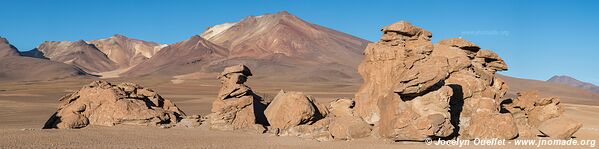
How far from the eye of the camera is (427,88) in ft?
68.5

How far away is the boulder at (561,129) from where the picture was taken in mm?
25000

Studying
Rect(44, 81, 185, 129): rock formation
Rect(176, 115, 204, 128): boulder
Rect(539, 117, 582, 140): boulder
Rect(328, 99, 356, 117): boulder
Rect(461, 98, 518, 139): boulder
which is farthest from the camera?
Rect(328, 99, 356, 117): boulder

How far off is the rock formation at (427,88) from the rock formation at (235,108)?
5425mm

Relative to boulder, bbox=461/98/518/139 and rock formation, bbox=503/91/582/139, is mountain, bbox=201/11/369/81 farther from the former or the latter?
boulder, bbox=461/98/518/139

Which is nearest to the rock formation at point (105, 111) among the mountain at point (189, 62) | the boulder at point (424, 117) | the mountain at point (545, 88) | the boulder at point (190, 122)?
the boulder at point (190, 122)

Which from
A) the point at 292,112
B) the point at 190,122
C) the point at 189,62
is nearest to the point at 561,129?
the point at 292,112

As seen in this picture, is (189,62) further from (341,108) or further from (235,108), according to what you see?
(341,108)

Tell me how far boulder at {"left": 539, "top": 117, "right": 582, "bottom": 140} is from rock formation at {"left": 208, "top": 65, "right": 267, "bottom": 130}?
13.4 m

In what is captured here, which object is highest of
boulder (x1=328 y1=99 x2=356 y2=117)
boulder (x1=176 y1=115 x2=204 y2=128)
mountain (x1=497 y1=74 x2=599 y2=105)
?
mountain (x1=497 y1=74 x2=599 y2=105)

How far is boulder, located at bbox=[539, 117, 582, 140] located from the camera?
82.0ft

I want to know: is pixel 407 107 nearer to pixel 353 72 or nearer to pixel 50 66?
pixel 353 72

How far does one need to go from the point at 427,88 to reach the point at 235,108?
10.9m

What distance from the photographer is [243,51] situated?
190750mm

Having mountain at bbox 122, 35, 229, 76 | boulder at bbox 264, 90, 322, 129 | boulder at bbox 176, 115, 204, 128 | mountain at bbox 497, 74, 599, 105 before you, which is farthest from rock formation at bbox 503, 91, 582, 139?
mountain at bbox 122, 35, 229, 76
